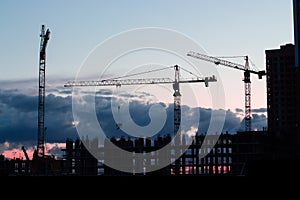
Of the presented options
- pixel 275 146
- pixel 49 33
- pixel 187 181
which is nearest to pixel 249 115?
pixel 275 146

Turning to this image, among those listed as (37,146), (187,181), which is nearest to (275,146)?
(37,146)

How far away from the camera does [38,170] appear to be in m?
148

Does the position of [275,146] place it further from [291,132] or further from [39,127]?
[39,127]

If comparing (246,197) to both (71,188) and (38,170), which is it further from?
(38,170)

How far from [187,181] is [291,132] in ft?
593

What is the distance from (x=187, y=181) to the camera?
12.4m

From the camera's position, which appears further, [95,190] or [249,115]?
[249,115]

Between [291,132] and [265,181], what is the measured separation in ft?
593

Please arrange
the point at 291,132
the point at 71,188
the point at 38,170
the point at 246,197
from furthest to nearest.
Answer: the point at 291,132, the point at 38,170, the point at 71,188, the point at 246,197

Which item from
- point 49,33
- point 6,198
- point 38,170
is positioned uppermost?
point 49,33

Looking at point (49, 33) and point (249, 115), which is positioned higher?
point (49, 33)

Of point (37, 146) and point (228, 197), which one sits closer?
point (228, 197)

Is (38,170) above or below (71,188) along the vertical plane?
below

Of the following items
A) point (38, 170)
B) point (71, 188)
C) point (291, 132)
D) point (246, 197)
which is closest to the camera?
point (246, 197)
